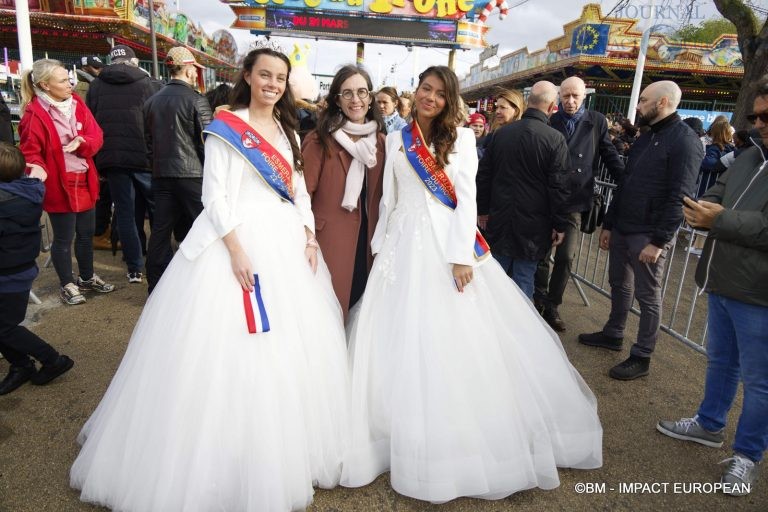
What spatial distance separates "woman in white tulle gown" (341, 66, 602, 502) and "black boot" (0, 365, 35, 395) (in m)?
2.07

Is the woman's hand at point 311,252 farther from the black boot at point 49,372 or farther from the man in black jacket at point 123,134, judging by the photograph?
the man in black jacket at point 123,134

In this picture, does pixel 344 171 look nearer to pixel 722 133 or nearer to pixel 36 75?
pixel 36 75

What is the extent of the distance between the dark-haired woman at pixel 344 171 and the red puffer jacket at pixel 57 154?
2.36m

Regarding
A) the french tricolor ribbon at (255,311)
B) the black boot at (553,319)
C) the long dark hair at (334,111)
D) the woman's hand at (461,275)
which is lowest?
the black boot at (553,319)

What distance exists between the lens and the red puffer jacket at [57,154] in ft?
12.2

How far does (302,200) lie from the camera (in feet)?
8.17

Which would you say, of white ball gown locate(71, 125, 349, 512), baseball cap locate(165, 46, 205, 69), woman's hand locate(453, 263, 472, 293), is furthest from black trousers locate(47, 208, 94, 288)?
woman's hand locate(453, 263, 472, 293)

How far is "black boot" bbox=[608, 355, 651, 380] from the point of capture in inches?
133

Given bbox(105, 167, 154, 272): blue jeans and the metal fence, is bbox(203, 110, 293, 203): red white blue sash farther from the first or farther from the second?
bbox(105, 167, 154, 272): blue jeans

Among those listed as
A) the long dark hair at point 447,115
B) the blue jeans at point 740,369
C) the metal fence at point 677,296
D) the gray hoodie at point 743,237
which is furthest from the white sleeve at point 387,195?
the metal fence at point 677,296

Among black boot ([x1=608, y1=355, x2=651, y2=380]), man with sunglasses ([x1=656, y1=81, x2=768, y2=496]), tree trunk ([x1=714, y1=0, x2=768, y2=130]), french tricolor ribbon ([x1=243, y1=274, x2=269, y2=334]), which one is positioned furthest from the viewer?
tree trunk ([x1=714, y1=0, x2=768, y2=130])

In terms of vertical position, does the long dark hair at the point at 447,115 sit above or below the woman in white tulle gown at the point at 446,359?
above

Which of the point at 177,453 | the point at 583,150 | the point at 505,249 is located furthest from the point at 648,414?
the point at 177,453

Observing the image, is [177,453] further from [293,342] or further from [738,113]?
[738,113]
